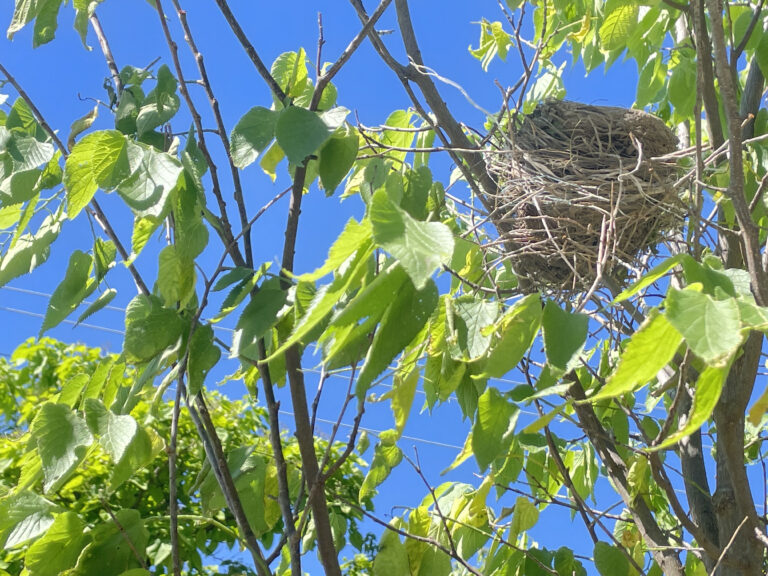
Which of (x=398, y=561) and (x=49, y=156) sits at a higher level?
(x=49, y=156)

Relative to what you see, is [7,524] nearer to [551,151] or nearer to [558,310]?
[558,310]

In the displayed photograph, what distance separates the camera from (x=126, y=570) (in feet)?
3.06

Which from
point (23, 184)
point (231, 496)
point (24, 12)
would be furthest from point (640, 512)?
point (24, 12)

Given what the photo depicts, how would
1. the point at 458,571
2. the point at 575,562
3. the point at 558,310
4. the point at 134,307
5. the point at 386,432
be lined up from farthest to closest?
the point at 458,571
the point at 575,562
the point at 386,432
the point at 134,307
the point at 558,310

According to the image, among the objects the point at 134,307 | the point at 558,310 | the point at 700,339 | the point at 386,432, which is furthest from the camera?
the point at 386,432

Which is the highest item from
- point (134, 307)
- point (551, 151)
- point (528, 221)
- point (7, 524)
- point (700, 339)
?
point (551, 151)

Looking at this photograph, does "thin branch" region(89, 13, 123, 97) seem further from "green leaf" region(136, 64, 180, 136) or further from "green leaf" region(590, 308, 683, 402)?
"green leaf" region(590, 308, 683, 402)

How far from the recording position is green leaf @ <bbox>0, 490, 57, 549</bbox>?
859mm

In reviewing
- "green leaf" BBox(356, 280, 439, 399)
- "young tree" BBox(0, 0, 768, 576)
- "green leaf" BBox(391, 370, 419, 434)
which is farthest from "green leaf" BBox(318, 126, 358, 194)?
"green leaf" BBox(356, 280, 439, 399)

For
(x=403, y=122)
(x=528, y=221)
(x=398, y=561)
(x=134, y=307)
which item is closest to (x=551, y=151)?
(x=528, y=221)

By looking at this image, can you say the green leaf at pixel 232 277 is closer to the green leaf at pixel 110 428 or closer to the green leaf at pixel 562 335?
the green leaf at pixel 110 428

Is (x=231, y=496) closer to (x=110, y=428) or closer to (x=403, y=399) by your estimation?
(x=110, y=428)

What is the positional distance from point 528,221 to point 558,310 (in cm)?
76

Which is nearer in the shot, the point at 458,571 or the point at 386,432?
the point at 386,432
